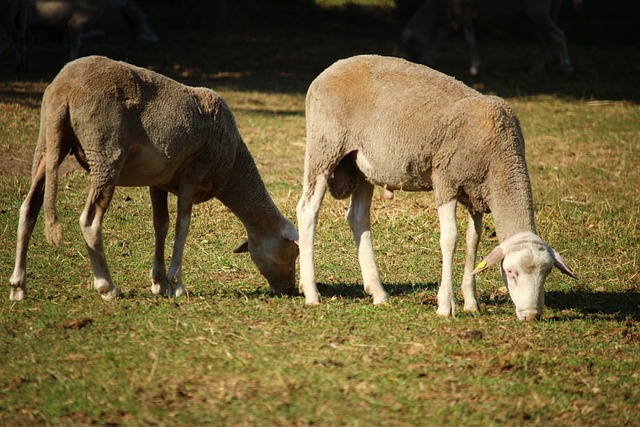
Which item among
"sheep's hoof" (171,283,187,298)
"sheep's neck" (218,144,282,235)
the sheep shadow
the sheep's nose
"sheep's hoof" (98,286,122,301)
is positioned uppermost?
"sheep's neck" (218,144,282,235)

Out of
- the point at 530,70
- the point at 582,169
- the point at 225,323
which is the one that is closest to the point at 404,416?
the point at 225,323

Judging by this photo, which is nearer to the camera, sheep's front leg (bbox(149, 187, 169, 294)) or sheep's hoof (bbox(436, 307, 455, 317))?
sheep's hoof (bbox(436, 307, 455, 317))

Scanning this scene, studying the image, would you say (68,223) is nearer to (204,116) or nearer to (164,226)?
(164,226)

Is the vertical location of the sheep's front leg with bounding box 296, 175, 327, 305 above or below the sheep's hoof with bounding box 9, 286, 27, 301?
above

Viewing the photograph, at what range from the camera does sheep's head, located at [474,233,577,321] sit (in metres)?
5.70

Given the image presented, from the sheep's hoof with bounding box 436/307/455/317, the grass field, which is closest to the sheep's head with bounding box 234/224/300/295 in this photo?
the grass field

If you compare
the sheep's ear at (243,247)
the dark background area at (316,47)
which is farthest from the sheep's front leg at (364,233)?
the dark background area at (316,47)

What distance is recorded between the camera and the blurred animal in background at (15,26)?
1449 cm

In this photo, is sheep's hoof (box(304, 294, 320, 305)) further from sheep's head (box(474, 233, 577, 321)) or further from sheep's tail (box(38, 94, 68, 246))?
sheep's tail (box(38, 94, 68, 246))

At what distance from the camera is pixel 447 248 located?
6.05 meters

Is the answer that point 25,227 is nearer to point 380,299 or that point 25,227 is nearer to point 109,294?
point 109,294

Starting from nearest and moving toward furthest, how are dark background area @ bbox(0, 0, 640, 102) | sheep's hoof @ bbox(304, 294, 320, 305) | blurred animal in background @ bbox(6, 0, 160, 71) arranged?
sheep's hoof @ bbox(304, 294, 320, 305), blurred animal in background @ bbox(6, 0, 160, 71), dark background area @ bbox(0, 0, 640, 102)

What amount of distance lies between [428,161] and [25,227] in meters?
2.70

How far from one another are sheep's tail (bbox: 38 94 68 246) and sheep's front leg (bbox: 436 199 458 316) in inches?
98.0
